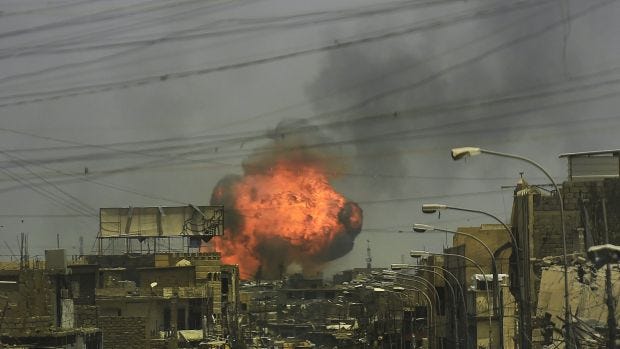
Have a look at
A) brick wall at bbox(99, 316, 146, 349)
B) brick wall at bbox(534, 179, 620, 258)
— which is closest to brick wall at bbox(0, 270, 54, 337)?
brick wall at bbox(99, 316, 146, 349)

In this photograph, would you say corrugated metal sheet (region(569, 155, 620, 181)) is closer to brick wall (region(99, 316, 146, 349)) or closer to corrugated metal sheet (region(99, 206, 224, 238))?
brick wall (region(99, 316, 146, 349))

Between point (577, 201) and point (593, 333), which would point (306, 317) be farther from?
point (593, 333)

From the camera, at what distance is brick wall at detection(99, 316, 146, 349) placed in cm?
7781

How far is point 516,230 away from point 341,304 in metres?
117

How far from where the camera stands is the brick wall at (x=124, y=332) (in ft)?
255

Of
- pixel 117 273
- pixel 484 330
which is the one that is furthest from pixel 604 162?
pixel 117 273

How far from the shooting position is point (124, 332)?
78812 mm

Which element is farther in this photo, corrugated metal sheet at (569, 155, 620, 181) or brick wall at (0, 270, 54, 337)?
corrugated metal sheet at (569, 155, 620, 181)

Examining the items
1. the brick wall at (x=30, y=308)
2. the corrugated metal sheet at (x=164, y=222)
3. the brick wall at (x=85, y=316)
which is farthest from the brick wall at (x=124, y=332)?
the corrugated metal sheet at (x=164, y=222)

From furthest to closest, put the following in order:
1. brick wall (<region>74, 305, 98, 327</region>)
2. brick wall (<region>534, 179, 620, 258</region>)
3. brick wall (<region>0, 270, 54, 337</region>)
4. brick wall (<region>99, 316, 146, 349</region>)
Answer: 1. brick wall (<region>99, 316, 146, 349</region>)
2. brick wall (<region>74, 305, 98, 327</region>)
3. brick wall (<region>534, 179, 620, 258</region>)
4. brick wall (<region>0, 270, 54, 337</region>)

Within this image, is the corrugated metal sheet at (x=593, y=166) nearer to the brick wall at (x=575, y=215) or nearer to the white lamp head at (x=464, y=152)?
the brick wall at (x=575, y=215)

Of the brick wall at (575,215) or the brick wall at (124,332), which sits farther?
the brick wall at (124,332)

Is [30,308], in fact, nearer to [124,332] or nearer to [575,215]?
[124,332]

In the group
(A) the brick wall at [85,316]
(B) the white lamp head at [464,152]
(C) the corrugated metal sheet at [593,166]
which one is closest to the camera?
(B) the white lamp head at [464,152]
